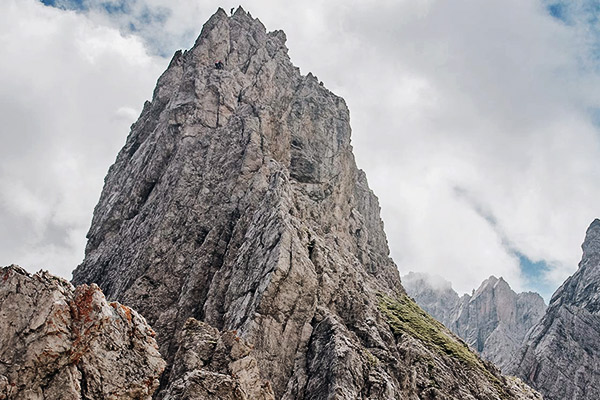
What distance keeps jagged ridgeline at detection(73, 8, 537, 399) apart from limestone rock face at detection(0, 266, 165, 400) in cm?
515

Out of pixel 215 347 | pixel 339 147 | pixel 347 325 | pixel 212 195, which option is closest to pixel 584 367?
pixel 339 147

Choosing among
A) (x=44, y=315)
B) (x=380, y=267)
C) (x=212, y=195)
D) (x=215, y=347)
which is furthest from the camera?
(x=380, y=267)

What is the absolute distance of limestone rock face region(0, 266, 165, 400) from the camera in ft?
42.6

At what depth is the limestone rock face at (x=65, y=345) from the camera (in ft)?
42.6

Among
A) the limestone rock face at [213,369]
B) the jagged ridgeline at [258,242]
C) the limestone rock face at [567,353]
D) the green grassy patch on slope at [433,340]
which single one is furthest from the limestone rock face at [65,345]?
the limestone rock face at [567,353]

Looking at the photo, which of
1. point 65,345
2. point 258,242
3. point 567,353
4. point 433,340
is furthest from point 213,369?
point 567,353

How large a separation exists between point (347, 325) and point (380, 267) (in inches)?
2654

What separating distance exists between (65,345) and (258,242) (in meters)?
40.5

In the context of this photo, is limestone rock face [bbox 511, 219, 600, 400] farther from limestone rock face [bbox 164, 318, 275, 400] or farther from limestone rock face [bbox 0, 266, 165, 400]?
limestone rock face [bbox 0, 266, 165, 400]

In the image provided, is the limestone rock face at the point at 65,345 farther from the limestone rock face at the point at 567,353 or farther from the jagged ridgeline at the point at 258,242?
the limestone rock face at the point at 567,353

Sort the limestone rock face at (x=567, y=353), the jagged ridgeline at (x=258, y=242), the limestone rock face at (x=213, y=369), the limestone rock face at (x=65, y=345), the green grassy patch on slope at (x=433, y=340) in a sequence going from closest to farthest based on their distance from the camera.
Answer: the limestone rock face at (x=65, y=345) < the limestone rock face at (x=213, y=369) < the jagged ridgeline at (x=258, y=242) < the green grassy patch on slope at (x=433, y=340) < the limestone rock face at (x=567, y=353)

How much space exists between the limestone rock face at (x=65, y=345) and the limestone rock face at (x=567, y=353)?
449ft

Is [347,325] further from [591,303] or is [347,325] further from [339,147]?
[591,303]

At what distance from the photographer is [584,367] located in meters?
126
